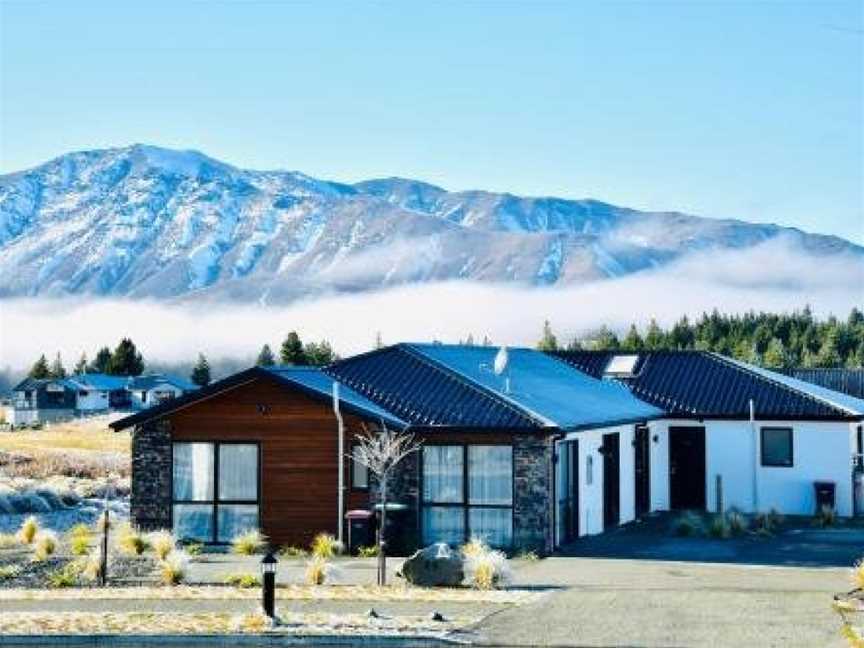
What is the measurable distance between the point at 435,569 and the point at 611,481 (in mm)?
11357

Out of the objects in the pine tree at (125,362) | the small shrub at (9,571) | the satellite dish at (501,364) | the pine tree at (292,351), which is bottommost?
the small shrub at (9,571)

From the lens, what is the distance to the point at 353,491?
2892cm

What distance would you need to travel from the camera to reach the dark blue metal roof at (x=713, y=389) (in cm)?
3719

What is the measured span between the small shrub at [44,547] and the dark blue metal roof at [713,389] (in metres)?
17.3

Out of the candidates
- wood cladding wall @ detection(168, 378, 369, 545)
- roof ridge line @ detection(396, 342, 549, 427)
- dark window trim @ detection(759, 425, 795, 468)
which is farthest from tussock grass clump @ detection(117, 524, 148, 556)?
dark window trim @ detection(759, 425, 795, 468)

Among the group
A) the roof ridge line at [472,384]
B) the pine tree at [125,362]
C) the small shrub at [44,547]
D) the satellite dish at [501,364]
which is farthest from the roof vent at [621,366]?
the pine tree at [125,362]

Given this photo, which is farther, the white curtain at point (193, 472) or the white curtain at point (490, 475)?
the white curtain at point (193, 472)

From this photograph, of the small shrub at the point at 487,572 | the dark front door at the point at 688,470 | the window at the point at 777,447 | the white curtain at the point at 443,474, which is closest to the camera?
the small shrub at the point at 487,572

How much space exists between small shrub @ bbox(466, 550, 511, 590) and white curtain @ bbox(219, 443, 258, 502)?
7.76 meters

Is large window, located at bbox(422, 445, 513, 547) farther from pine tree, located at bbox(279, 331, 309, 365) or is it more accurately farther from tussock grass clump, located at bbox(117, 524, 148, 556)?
pine tree, located at bbox(279, 331, 309, 365)

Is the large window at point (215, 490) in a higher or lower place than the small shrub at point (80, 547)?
higher

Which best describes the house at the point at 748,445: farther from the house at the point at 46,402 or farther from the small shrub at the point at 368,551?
the house at the point at 46,402

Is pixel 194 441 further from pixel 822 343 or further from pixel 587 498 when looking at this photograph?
pixel 822 343

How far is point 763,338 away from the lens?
145 metres
